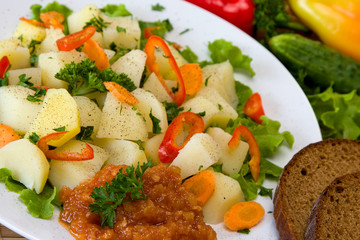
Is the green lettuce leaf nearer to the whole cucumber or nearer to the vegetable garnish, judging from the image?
the whole cucumber

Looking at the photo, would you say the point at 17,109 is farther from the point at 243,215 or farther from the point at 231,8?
the point at 231,8

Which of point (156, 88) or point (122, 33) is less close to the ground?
point (122, 33)

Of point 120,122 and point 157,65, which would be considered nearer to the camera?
point 120,122

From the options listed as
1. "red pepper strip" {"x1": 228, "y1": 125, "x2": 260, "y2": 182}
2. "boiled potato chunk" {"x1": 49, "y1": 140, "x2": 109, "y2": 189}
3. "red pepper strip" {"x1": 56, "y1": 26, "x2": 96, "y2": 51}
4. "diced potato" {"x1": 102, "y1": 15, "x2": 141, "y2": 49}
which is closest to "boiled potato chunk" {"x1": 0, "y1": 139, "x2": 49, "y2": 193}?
"boiled potato chunk" {"x1": 49, "y1": 140, "x2": 109, "y2": 189}

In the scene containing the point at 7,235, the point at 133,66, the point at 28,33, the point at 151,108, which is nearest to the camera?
the point at 7,235

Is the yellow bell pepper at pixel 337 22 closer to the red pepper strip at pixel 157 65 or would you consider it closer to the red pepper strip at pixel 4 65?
the red pepper strip at pixel 157 65

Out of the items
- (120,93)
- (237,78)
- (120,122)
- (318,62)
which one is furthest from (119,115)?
(318,62)
